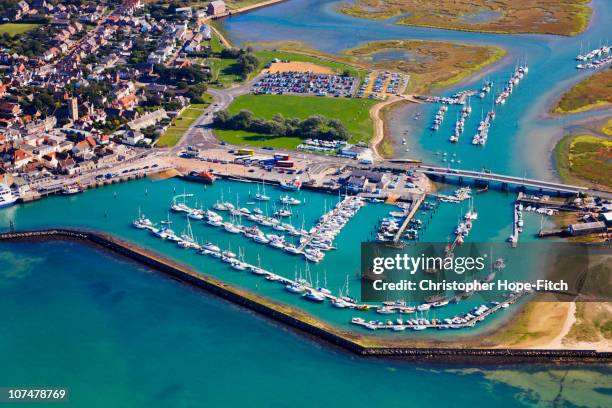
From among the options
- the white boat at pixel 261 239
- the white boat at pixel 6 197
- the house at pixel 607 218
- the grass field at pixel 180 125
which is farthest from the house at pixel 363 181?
the white boat at pixel 6 197

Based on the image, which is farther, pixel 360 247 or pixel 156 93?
pixel 156 93

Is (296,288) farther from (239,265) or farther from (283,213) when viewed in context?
(283,213)

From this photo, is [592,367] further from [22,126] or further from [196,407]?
[22,126]

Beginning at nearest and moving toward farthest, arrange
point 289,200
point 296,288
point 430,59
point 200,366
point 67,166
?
point 200,366 < point 296,288 < point 289,200 < point 67,166 < point 430,59

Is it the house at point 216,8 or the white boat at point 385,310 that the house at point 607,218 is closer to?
the white boat at point 385,310

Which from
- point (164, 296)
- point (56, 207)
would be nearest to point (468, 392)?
point (164, 296)

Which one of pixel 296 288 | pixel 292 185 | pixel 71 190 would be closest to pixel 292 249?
pixel 296 288
